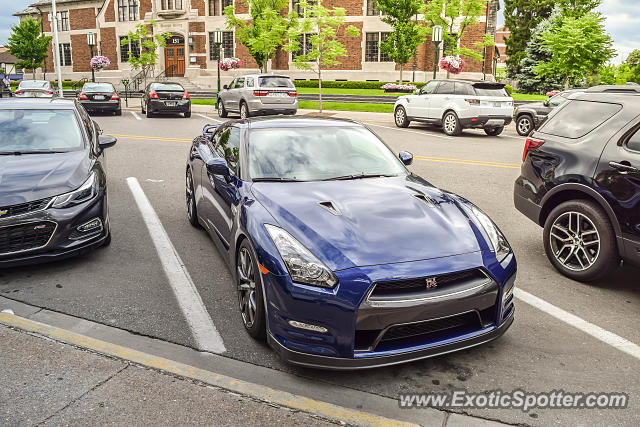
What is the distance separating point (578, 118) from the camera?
5.57m

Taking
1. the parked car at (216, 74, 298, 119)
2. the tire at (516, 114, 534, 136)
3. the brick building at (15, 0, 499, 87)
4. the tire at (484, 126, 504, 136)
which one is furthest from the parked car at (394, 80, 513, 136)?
the brick building at (15, 0, 499, 87)

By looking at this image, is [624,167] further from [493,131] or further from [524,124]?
[524,124]

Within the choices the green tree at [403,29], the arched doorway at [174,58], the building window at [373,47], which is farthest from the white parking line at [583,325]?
the arched doorway at [174,58]

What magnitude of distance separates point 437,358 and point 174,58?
55910 millimetres

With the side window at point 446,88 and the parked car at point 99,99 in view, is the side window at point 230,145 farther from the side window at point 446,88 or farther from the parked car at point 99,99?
the parked car at point 99,99

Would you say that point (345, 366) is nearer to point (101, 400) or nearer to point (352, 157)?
point (101, 400)

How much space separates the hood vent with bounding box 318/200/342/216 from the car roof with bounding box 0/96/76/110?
182 inches

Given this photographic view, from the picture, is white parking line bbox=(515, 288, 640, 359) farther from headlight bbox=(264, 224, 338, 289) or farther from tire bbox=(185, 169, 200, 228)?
tire bbox=(185, 169, 200, 228)

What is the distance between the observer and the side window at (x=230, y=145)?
500 cm

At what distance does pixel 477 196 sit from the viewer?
8859 millimetres

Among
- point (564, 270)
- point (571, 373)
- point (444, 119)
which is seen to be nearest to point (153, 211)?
point (564, 270)

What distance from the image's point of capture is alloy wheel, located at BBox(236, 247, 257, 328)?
3.85 m

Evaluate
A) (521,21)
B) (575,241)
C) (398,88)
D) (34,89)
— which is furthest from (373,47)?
(575,241)

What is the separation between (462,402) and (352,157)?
2.48 m
